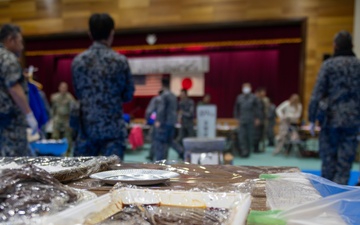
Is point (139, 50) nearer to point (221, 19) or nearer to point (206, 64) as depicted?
point (206, 64)

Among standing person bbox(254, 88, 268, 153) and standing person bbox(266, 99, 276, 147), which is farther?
standing person bbox(266, 99, 276, 147)

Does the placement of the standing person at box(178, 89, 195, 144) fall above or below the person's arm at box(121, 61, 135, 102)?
below

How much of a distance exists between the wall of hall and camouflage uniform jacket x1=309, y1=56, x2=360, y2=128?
5387mm

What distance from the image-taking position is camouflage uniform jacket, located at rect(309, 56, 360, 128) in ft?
9.87

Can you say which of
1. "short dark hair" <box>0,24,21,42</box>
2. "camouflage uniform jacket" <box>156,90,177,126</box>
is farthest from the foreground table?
"camouflage uniform jacket" <box>156,90,177,126</box>

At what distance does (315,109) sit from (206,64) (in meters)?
7.58

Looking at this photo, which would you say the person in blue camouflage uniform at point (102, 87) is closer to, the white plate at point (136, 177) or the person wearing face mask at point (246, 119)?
the white plate at point (136, 177)

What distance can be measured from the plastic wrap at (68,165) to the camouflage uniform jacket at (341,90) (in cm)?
239

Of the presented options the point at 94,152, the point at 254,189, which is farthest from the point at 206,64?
the point at 254,189

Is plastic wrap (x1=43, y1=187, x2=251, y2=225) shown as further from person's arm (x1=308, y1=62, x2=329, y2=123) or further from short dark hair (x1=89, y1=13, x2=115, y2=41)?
person's arm (x1=308, y1=62, x2=329, y2=123)

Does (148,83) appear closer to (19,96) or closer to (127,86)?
(127,86)

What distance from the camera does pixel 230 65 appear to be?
10.6 m

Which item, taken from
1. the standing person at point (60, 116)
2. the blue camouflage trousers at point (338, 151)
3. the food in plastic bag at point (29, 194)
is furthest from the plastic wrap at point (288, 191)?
the standing person at point (60, 116)

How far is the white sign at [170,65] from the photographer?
34.7 feet
